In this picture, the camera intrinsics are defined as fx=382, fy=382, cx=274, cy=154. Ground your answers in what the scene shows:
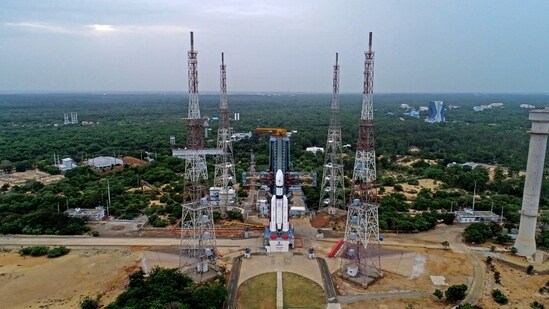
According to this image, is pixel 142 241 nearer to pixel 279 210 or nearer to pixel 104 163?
pixel 279 210

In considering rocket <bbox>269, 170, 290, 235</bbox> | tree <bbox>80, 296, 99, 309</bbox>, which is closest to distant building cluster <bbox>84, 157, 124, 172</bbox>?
rocket <bbox>269, 170, 290, 235</bbox>

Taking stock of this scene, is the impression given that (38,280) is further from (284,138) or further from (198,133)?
(284,138)

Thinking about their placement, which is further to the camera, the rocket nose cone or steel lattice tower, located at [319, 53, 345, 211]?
steel lattice tower, located at [319, 53, 345, 211]

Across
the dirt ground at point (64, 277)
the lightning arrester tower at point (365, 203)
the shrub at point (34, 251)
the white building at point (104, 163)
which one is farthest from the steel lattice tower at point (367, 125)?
the white building at point (104, 163)

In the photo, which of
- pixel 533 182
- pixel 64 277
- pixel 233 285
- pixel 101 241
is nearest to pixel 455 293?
pixel 533 182

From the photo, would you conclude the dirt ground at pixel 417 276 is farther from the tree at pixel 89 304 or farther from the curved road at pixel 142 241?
the tree at pixel 89 304

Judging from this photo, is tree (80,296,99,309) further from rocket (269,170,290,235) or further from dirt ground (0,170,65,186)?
dirt ground (0,170,65,186)
